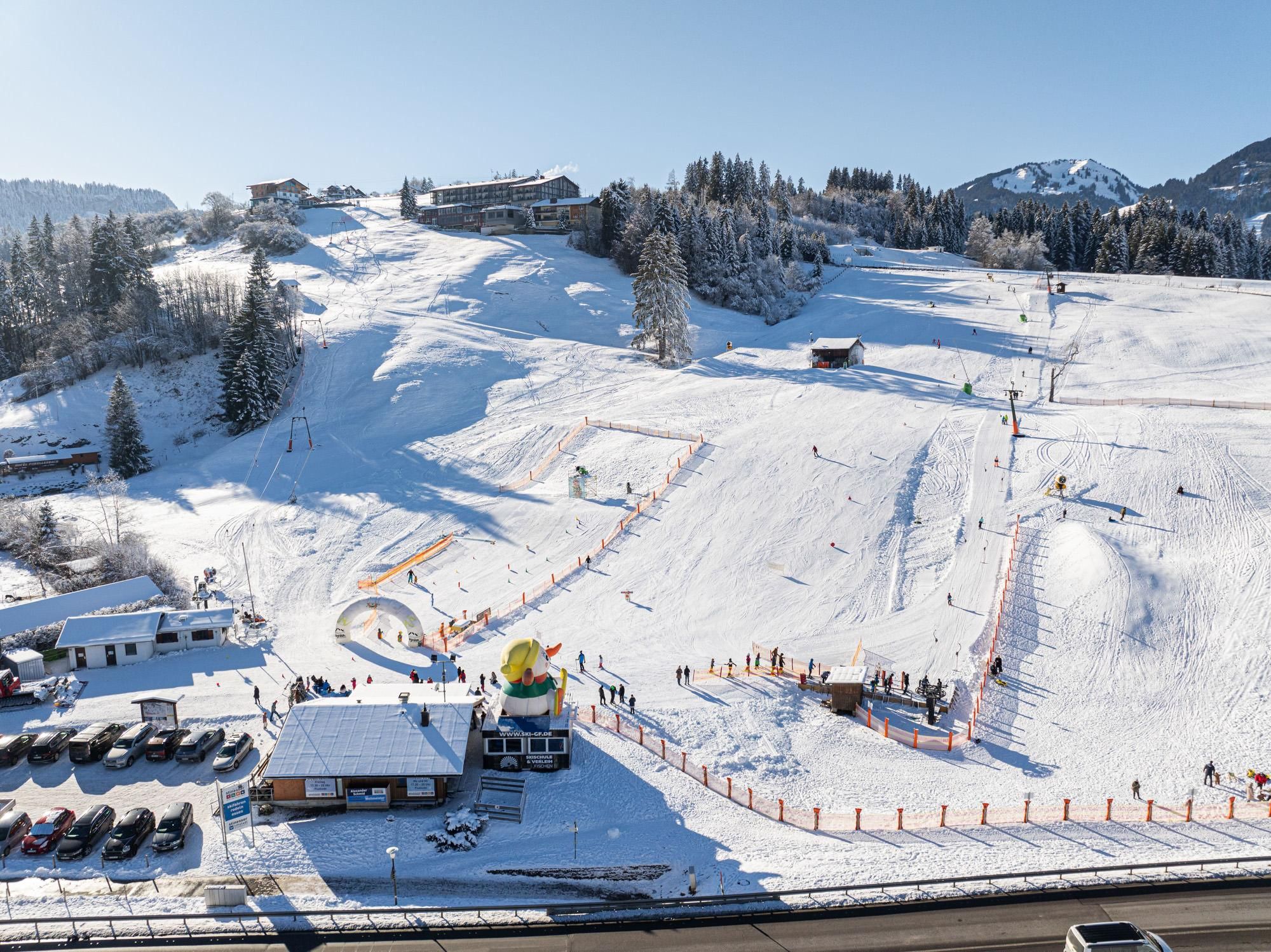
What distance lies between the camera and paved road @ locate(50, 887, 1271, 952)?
18.2 metres

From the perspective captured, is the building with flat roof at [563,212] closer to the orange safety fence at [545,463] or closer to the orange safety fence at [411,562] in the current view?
the orange safety fence at [545,463]

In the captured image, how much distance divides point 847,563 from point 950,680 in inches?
405

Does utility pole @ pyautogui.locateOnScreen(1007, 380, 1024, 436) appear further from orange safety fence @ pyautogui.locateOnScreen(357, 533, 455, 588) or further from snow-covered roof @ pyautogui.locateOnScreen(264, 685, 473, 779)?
snow-covered roof @ pyautogui.locateOnScreen(264, 685, 473, 779)

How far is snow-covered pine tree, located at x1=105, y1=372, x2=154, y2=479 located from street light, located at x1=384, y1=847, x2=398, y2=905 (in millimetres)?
57718

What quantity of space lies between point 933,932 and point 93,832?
23.1m

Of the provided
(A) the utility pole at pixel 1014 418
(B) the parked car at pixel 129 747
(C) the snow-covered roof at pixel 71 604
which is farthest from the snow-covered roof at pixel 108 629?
(A) the utility pole at pixel 1014 418

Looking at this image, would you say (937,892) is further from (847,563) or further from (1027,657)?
(847,563)

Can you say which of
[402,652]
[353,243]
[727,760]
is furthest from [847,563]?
[353,243]

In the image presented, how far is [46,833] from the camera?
23.0m

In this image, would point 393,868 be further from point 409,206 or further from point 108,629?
point 409,206

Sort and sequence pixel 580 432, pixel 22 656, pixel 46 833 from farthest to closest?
pixel 580 432 < pixel 22 656 < pixel 46 833

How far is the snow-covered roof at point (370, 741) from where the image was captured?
2480 cm

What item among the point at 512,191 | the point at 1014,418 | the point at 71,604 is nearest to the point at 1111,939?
the point at 1014,418

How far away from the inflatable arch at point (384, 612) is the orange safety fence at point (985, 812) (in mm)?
16680
